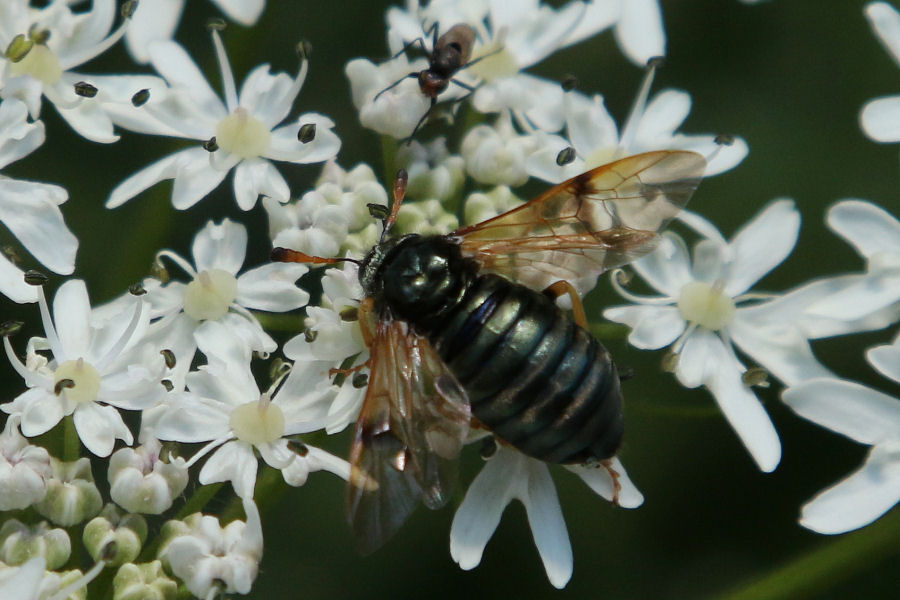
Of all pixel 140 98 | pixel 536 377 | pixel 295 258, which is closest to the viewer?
pixel 536 377

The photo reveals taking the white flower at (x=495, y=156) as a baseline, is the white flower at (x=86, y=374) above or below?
below

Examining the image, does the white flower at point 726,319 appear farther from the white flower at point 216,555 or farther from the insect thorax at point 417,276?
the white flower at point 216,555

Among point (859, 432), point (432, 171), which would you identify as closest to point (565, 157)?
point (432, 171)

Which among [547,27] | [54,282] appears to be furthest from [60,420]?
[547,27]

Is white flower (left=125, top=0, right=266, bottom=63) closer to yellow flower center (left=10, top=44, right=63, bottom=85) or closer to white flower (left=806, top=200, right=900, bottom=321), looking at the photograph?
yellow flower center (left=10, top=44, right=63, bottom=85)

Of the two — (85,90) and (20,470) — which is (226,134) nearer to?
(85,90)

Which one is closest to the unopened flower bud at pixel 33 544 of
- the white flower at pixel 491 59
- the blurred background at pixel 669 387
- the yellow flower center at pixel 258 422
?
the yellow flower center at pixel 258 422

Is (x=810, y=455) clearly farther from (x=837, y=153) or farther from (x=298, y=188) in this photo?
(x=298, y=188)
